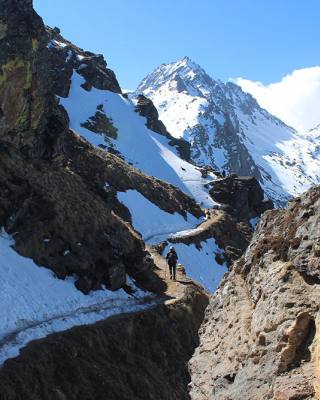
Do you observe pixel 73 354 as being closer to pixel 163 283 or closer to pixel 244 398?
pixel 244 398

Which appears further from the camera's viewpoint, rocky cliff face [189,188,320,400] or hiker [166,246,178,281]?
hiker [166,246,178,281]

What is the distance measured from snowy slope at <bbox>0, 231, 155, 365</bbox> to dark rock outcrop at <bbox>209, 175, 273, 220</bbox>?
2539 inches

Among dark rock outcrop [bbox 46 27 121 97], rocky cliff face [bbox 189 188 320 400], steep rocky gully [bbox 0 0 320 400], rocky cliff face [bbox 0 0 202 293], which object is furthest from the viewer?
dark rock outcrop [bbox 46 27 121 97]

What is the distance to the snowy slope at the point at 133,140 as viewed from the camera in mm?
101625

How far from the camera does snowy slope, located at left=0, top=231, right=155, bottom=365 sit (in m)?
21.7

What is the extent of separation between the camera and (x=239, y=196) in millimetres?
98875

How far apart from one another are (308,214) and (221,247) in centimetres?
5577

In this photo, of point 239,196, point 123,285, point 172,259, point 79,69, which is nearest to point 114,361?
point 123,285

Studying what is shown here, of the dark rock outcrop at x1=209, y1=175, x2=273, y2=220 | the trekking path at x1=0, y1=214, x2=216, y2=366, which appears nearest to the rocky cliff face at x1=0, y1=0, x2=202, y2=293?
the trekking path at x1=0, y1=214, x2=216, y2=366

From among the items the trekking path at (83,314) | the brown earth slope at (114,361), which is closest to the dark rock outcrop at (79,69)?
the trekking path at (83,314)

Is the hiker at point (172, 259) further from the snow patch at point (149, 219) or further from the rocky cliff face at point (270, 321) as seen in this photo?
the rocky cliff face at point (270, 321)

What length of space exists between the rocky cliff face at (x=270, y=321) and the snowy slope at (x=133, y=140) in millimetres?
79109

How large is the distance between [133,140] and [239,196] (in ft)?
86.6

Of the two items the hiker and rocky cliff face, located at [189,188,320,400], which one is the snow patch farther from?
rocky cliff face, located at [189,188,320,400]
